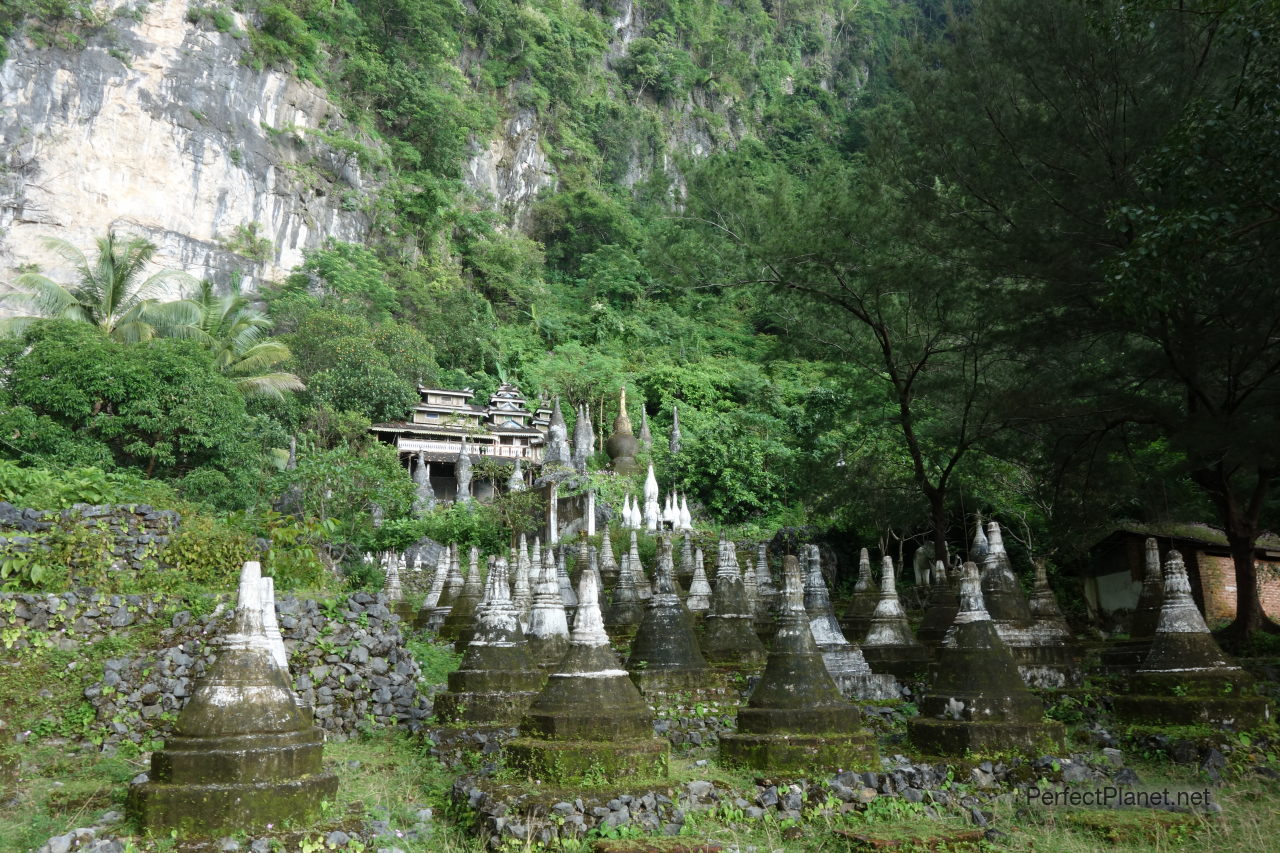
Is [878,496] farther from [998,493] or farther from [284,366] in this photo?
[284,366]

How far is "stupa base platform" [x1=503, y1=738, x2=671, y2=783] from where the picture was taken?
689 centimetres

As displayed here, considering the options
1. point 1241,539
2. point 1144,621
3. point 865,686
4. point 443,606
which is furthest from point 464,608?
point 1241,539

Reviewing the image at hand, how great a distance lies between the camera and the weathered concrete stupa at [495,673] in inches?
370

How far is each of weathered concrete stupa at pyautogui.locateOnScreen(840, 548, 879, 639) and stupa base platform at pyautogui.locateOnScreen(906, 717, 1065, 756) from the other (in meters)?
5.26

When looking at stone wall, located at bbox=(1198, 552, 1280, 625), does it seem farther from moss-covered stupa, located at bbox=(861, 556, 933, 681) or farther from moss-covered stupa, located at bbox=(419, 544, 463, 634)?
moss-covered stupa, located at bbox=(419, 544, 463, 634)

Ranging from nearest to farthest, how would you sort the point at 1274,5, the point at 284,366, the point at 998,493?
the point at 1274,5
the point at 998,493
the point at 284,366

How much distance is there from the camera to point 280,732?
20.1 ft

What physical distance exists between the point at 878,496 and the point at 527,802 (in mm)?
12561

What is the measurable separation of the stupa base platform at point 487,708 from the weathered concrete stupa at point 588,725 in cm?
203

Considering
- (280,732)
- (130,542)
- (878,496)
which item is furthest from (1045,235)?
(130,542)

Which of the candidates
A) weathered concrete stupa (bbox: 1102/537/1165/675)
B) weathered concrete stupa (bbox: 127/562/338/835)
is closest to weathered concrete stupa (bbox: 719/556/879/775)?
weathered concrete stupa (bbox: 127/562/338/835)

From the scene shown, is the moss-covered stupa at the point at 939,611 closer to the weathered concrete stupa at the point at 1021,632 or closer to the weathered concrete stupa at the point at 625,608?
the weathered concrete stupa at the point at 1021,632

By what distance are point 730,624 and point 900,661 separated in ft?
7.06

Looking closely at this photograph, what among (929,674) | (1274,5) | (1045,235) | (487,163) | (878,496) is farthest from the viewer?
(487,163)
